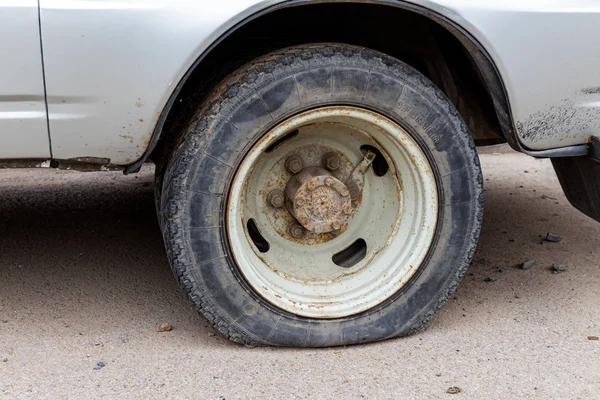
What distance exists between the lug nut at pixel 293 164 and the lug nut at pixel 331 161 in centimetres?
11

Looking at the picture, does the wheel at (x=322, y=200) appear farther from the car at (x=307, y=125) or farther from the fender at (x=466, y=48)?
the fender at (x=466, y=48)

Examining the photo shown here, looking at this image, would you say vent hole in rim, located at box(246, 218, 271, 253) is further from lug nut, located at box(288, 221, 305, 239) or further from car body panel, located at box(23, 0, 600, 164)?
car body panel, located at box(23, 0, 600, 164)

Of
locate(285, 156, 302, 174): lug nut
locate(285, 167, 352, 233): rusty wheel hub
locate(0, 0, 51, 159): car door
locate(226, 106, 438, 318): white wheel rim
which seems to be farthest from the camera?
locate(285, 156, 302, 174): lug nut

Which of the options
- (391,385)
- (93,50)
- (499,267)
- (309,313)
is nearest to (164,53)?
(93,50)

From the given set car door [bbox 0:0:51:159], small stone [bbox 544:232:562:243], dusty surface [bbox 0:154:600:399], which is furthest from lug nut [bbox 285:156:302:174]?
small stone [bbox 544:232:562:243]

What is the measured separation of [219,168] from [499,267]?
166 cm

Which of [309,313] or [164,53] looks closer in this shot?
[164,53]

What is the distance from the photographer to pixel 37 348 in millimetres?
2732

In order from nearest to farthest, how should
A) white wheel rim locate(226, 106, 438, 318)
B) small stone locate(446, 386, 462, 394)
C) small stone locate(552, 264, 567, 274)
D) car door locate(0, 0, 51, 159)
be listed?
car door locate(0, 0, 51, 159) → small stone locate(446, 386, 462, 394) → white wheel rim locate(226, 106, 438, 318) → small stone locate(552, 264, 567, 274)

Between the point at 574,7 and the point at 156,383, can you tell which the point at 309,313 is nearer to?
the point at 156,383

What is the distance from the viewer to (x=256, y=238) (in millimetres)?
3023

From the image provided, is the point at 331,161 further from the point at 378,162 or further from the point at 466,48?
the point at 466,48

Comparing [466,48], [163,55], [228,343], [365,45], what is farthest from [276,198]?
[466,48]

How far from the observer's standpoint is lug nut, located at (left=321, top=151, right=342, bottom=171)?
3.01 metres
